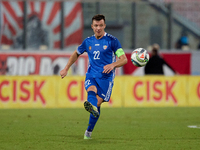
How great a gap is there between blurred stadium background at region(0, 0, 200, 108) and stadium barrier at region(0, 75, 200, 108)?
3 centimetres

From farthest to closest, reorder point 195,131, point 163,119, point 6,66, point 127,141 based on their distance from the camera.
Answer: point 6,66 → point 163,119 → point 195,131 → point 127,141

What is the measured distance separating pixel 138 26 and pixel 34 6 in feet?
13.2

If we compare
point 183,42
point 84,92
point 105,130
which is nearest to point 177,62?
point 183,42

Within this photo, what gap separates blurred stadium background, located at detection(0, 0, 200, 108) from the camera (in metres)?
15.7

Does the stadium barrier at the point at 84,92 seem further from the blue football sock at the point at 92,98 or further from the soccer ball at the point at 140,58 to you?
the blue football sock at the point at 92,98

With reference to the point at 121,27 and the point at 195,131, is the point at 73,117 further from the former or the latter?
the point at 121,27

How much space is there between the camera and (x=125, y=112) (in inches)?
536

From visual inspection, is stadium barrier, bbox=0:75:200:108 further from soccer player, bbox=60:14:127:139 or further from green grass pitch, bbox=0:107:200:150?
soccer player, bbox=60:14:127:139

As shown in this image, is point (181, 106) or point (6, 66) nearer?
point (181, 106)

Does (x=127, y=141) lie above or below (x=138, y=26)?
below

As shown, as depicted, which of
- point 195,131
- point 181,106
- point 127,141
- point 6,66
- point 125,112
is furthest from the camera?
point 6,66

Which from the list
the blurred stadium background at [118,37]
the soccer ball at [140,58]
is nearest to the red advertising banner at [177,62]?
the blurred stadium background at [118,37]

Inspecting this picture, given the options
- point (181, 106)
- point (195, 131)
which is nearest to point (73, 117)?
point (195, 131)

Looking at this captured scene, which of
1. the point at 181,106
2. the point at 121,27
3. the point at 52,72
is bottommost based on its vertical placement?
the point at 181,106
